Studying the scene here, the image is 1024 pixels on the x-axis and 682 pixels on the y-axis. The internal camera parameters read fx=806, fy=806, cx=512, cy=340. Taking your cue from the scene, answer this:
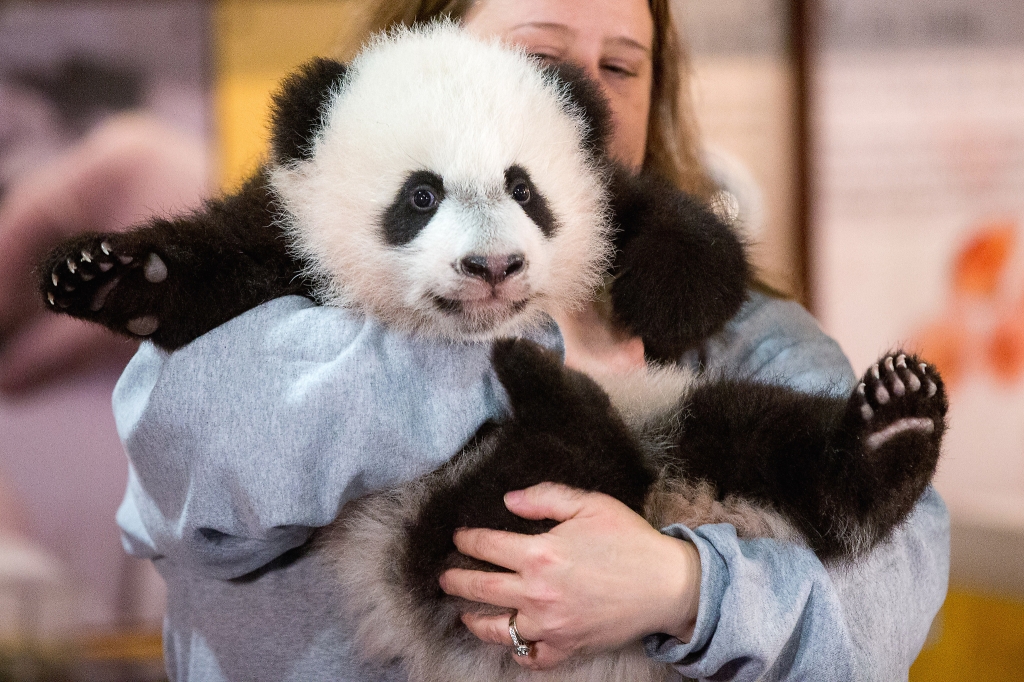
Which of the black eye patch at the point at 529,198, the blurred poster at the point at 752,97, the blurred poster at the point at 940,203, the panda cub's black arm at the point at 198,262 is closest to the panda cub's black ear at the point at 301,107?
the panda cub's black arm at the point at 198,262

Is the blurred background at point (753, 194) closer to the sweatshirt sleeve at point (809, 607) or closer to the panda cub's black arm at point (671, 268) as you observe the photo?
the panda cub's black arm at point (671, 268)

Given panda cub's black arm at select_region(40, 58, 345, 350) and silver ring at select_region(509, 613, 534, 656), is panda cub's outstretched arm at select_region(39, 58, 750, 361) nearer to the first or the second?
panda cub's black arm at select_region(40, 58, 345, 350)

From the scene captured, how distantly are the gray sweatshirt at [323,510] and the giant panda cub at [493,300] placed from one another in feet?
0.21

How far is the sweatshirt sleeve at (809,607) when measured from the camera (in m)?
1.05

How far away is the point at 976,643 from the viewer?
2.60m

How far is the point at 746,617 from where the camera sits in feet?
3.43

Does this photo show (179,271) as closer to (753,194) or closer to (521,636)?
(521,636)

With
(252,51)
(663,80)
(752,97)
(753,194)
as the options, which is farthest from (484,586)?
(752,97)

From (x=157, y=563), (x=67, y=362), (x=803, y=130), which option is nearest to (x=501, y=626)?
(x=157, y=563)

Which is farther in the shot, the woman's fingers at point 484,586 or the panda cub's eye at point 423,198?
the panda cub's eye at point 423,198

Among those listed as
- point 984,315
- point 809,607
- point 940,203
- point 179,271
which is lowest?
point 984,315

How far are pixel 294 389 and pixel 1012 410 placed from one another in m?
2.81

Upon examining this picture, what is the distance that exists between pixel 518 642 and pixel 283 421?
0.44 metres

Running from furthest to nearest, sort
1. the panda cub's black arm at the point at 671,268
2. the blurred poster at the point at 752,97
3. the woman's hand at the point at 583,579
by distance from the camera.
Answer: the blurred poster at the point at 752,97 < the panda cub's black arm at the point at 671,268 < the woman's hand at the point at 583,579
